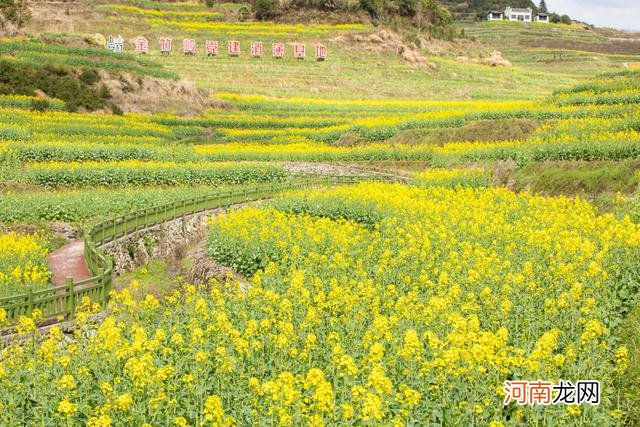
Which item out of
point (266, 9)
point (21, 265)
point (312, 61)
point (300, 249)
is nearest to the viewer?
point (300, 249)

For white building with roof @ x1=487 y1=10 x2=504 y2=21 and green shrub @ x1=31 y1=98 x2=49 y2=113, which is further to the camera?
white building with roof @ x1=487 y1=10 x2=504 y2=21

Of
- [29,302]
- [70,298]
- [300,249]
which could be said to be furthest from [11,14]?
[29,302]

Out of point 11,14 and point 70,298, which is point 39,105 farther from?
point 70,298

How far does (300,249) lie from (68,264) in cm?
912

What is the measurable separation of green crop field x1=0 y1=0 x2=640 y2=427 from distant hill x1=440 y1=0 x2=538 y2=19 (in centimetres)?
11684

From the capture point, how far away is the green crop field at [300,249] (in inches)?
356

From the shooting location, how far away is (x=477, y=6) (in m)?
193

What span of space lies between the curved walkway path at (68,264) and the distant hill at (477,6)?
175 meters

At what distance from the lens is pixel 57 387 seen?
9273 millimetres

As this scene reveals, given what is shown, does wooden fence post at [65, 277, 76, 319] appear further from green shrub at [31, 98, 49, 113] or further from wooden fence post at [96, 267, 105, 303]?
green shrub at [31, 98, 49, 113]

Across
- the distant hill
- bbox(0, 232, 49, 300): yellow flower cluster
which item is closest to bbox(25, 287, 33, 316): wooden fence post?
bbox(0, 232, 49, 300): yellow flower cluster

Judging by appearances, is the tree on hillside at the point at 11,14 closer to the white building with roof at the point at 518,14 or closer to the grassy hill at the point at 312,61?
the grassy hill at the point at 312,61

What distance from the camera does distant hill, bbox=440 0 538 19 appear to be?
607ft

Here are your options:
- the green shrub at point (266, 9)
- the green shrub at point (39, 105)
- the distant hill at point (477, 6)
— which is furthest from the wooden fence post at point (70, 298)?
the distant hill at point (477, 6)
